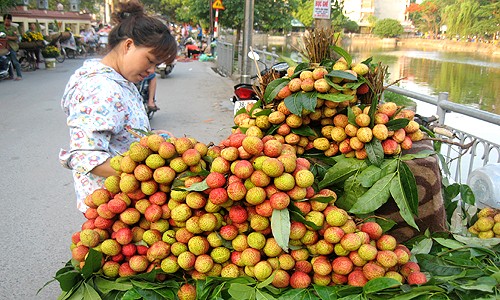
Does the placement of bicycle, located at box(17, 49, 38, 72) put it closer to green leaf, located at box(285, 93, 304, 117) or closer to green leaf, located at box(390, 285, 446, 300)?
green leaf, located at box(285, 93, 304, 117)

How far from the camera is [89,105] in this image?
1.74 meters

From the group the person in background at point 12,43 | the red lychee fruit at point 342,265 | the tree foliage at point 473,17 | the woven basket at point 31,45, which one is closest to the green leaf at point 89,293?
the red lychee fruit at point 342,265

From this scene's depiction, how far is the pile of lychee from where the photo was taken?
173cm

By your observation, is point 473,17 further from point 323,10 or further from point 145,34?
point 145,34

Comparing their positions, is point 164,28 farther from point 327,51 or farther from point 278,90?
point 327,51

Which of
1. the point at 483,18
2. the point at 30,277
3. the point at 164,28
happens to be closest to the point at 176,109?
the point at 30,277

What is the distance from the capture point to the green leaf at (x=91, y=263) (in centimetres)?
146

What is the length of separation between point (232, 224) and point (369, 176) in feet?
1.94

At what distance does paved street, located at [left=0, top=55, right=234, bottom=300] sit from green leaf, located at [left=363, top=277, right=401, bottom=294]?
50.9 inches

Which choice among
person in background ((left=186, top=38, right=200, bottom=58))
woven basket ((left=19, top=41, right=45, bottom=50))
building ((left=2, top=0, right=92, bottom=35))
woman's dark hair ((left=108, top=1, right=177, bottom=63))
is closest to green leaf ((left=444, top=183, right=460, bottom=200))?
woman's dark hair ((left=108, top=1, right=177, bottom=63))

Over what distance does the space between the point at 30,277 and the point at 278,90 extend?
228 centimetres

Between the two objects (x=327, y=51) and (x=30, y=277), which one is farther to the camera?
(x=30, y=277)

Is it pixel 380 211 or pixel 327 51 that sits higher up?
pixel 327 51

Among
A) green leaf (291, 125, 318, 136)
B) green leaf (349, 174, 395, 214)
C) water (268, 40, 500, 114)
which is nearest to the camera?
green leaf (349, 174, 395, 214)
